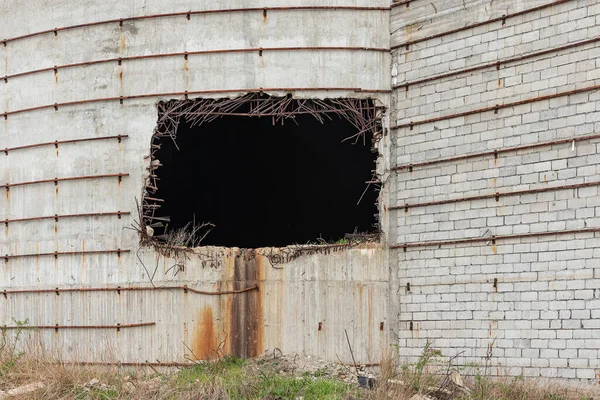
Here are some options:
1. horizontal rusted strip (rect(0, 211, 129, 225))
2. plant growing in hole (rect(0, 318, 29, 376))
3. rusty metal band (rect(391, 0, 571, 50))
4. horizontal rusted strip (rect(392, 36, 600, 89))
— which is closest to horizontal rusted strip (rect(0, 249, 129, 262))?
horizontal rusted strip (rect(0, 211, 129, 225))

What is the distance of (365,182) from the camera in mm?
14516

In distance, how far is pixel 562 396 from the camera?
11.9 m

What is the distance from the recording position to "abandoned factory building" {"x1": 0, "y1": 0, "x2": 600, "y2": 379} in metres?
12.5

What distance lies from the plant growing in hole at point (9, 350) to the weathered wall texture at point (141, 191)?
0.93 ft

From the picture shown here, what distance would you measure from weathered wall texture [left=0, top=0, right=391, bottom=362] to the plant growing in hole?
0.28 m

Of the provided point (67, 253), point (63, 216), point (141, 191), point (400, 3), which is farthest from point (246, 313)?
point (400, 3)

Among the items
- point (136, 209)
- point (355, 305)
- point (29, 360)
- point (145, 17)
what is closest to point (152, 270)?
point (136, 209)

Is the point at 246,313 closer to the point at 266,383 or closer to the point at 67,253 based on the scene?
the point at 266,383

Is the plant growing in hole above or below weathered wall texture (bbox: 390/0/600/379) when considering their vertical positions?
below

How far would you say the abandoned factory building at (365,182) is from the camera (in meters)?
12.5

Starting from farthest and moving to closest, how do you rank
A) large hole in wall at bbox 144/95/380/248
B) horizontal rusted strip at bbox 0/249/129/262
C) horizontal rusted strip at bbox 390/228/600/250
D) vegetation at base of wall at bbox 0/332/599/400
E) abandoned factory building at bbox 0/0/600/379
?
large hole in wall at bbox 144/95/380/248
horizontal rusted strip at bbox 0/249/129/262
abandoned factory building at bbox 0/0/600/379
horizontal rusted strip at bbox 390/228/600/250
vegetation at base of wall at bbox 0/332/599/400

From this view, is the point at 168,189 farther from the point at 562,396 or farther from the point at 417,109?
the point at 562,396

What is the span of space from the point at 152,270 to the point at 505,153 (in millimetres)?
6013

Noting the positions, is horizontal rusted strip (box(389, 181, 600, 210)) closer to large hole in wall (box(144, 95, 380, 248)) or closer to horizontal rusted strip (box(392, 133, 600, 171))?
horizontal rusted strip (box(392, 133, 600, 171))
